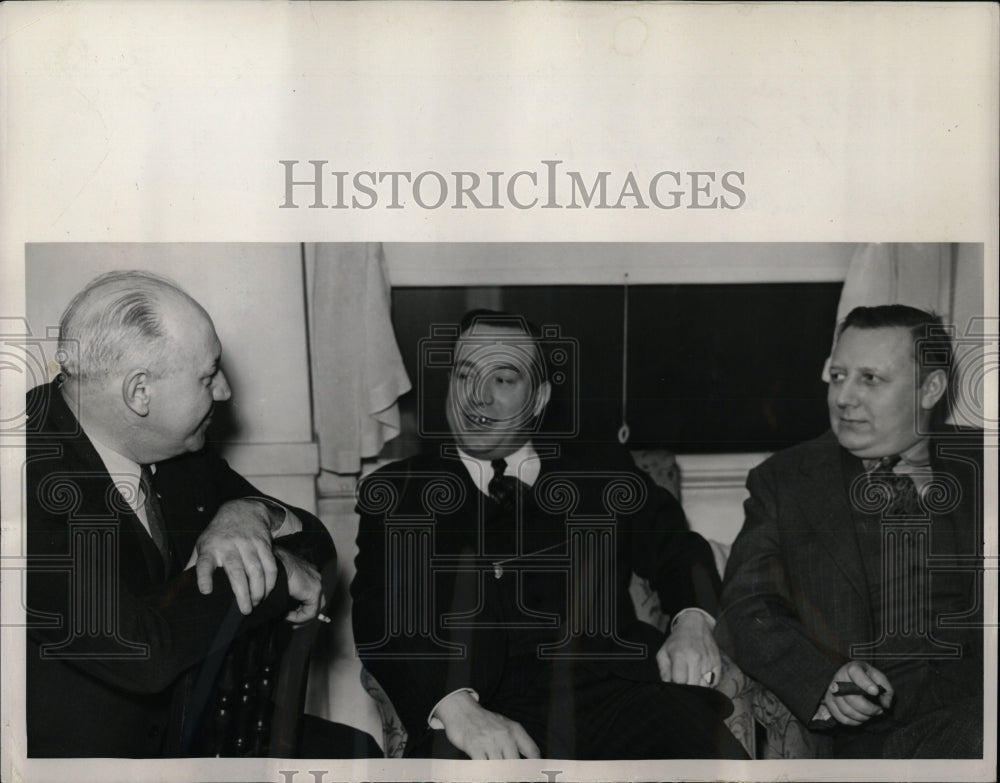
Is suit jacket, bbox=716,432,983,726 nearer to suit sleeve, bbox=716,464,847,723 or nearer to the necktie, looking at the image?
suit sleeve, bbox=716,464,847,723

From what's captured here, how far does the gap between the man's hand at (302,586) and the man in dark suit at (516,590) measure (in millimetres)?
67

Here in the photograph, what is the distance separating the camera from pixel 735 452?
1.76m

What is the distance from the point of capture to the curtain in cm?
174

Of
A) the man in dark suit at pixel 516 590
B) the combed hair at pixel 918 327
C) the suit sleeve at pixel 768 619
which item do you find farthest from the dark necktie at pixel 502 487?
the combed hair at pixel 918 327

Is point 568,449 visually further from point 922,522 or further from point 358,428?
point 922,522

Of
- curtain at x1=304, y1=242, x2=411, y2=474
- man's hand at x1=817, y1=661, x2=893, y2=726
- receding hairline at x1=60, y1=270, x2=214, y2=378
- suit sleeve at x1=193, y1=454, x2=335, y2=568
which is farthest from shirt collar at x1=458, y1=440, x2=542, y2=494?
man's hand at x1=817, y1=661, x2=893, y2=726

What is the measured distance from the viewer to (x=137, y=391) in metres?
1.69

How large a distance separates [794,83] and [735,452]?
2.10 feet

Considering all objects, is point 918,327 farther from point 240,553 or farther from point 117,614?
point 117,614

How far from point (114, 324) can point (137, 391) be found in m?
0.12

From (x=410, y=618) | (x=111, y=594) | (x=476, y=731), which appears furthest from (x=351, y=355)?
(x=476, y=731)

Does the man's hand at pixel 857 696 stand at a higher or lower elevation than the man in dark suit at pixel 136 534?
lower

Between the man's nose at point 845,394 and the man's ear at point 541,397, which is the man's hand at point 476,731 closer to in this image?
the man's ear at point 541,397

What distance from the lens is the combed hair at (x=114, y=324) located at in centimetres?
170
